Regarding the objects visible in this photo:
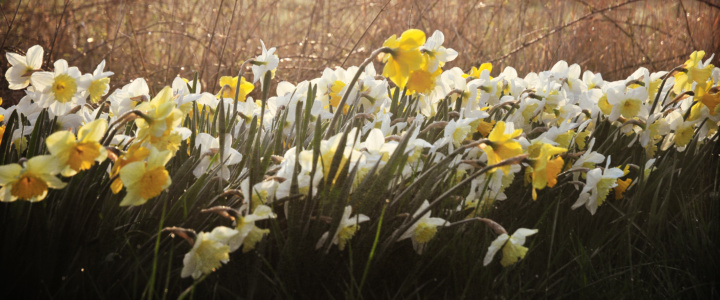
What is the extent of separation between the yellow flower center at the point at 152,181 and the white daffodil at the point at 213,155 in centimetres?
26

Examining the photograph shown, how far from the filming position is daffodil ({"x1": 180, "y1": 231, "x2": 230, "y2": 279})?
1.04 metres

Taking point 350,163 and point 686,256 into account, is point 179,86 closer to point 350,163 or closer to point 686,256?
point 350,163

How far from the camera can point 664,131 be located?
6.78 ft

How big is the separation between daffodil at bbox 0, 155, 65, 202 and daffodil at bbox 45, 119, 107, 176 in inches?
0.6

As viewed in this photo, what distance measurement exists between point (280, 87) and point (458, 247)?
41.2 inches

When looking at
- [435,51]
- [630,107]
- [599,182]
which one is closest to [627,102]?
[630,107]

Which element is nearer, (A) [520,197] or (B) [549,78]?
(A) [520,197]

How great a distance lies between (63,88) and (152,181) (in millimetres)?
548

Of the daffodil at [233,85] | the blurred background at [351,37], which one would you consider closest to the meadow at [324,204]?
the daffodil at [233,85]

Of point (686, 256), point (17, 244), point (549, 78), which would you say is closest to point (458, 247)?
point (686, 256)

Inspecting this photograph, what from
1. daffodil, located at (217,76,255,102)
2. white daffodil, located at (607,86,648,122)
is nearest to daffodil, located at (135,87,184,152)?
daffodil, located at (217,76,255,102)

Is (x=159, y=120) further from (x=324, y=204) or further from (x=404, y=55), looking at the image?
(x=404, y=55)

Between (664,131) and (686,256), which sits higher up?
(664,131)

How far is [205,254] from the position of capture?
41.3 inches
